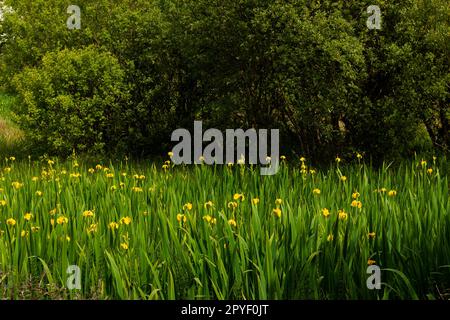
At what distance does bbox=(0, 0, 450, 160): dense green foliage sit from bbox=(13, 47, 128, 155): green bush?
0.26 ft

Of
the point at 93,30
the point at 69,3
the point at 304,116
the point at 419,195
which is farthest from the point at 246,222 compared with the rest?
the point at 69,3

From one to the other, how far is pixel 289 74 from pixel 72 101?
4131mm

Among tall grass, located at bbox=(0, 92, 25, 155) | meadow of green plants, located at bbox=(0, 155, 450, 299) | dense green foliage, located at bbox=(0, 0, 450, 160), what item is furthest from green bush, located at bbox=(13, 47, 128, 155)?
meadow of green plants, located at bbox=(0, 155, 450, 299)

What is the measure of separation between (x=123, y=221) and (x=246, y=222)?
948mm

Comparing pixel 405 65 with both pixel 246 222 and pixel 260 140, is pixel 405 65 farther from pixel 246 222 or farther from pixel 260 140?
pixel 246 222

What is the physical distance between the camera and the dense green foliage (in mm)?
9930

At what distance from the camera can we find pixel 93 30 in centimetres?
1408

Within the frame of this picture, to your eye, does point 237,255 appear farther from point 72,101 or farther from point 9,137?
point 9,137

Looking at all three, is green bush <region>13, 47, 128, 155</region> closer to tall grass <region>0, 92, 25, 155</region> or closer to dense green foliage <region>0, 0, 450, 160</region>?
dense green foliage <region>0, 0, 450, 160</region>

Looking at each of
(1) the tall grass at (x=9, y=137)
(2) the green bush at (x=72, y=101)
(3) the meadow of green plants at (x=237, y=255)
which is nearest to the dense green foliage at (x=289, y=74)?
(2) the green bush at (x=72, y=101)

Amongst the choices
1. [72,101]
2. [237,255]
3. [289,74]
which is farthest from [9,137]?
[237,255]

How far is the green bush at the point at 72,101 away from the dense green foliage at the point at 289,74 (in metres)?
0.08

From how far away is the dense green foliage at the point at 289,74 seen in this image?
993cm

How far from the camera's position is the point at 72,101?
39.4ft
